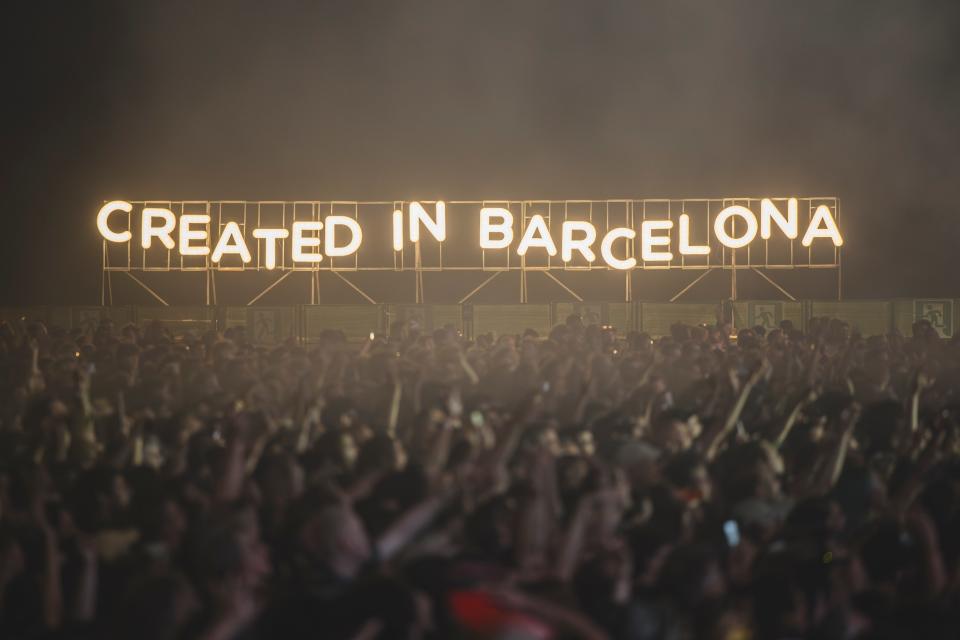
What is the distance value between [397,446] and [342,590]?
2.38 m

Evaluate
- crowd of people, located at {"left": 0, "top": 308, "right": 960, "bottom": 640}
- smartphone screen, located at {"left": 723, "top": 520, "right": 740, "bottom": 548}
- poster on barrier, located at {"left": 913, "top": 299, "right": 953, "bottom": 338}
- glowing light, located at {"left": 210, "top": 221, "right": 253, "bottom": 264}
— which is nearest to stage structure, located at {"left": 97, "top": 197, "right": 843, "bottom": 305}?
glowing light, located at {"left": 210, "top": 221, "right": 253, "bottom": 264}

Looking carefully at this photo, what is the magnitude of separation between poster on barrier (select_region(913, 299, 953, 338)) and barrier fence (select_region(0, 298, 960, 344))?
0.7 inches

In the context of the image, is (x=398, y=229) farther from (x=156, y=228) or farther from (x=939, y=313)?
(x=939, y=313)

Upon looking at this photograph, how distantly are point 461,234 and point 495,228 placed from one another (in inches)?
198

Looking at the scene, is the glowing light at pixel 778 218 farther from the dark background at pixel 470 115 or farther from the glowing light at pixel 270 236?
the glowing light at pixel 270 236

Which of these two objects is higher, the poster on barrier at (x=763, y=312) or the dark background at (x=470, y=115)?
the dark background at (x=470, y=115)

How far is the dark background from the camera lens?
32.6 m

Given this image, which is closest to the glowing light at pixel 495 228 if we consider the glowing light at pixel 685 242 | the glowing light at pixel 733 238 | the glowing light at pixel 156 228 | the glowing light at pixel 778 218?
the glowing light at pixel 685 242

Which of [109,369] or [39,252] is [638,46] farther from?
[109,369]

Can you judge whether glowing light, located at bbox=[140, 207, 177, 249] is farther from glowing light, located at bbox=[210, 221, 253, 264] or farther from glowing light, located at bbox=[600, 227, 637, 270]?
glowing light, located at bbox=[600, 227, 637, 270]

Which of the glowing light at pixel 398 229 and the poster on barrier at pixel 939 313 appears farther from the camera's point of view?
the glowing light at pixel 398 229

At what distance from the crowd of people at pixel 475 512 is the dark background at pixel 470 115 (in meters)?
23.6

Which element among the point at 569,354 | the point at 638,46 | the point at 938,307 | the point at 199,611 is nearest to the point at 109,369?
the point at 569,354

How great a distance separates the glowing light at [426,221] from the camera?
27578 mm
